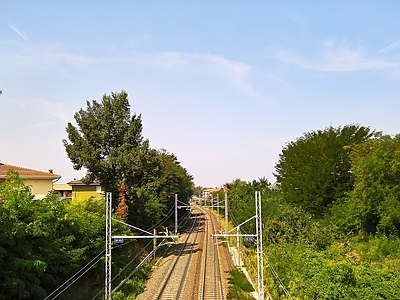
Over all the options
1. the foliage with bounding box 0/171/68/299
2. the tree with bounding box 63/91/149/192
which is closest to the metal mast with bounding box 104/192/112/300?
the foliage with bounding box 0/171/68/299

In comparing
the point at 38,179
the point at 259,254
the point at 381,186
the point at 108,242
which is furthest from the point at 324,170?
the point at 38,179

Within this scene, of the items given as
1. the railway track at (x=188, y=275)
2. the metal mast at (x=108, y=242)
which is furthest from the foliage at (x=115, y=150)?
the metal mast at (x=108, y=242)

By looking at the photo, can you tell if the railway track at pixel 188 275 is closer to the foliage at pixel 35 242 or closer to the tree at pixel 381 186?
the foliage at pixel 35 242

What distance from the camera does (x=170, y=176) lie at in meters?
52.5

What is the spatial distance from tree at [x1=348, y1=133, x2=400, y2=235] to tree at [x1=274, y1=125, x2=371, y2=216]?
21.4 feet

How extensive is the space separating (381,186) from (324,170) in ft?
30.5

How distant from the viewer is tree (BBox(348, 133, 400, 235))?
24672mm

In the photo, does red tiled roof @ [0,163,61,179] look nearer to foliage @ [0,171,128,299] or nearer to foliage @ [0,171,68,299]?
foliage @ [0,171,128,299]

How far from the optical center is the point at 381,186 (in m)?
25.6

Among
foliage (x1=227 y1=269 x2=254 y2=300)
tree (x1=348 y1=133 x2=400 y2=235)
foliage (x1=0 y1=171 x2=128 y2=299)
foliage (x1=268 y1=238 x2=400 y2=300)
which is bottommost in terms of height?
foliage (x1=227 y1=269 x2=254 y2=300)

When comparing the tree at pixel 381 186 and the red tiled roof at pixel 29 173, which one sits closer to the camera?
the tree at pixel 381 186

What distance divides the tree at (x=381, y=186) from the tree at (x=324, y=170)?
6.52 meters

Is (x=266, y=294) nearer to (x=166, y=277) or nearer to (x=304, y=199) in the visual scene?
(x=166, y=277)

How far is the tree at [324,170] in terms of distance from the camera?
115ft
